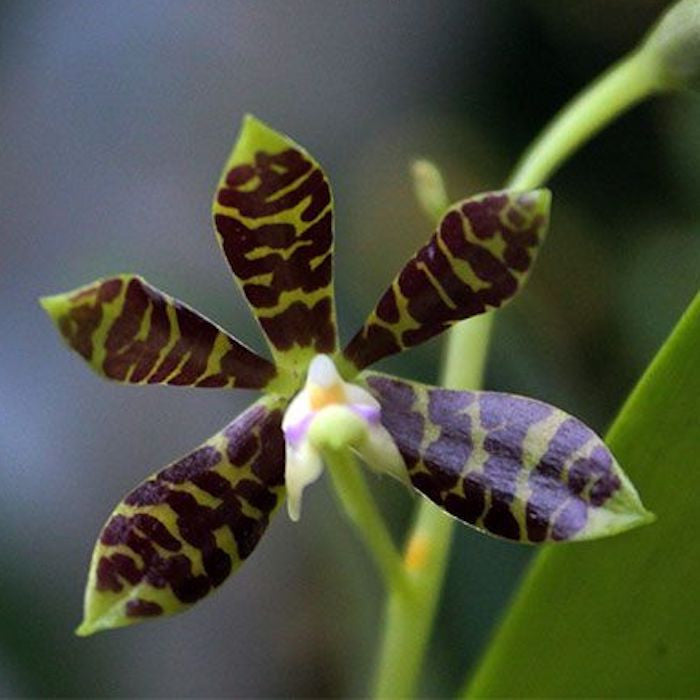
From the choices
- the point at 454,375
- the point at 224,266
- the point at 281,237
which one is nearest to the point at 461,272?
the point at 281,237

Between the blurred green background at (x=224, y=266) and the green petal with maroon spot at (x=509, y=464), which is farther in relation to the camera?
the blurred green background at (x=224, y=266)

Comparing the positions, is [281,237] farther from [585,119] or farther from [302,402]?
[585,119]

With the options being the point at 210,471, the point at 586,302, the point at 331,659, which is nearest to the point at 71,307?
the point at 210,471

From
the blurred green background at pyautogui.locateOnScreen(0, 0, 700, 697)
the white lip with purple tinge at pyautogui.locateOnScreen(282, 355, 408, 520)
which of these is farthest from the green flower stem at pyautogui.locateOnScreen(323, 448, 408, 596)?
the blurred green background at pyautogui.locateOnScreen(0, 0, 700, 697)

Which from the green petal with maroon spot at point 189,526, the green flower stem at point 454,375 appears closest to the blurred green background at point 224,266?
the green flower stem at point 454,375

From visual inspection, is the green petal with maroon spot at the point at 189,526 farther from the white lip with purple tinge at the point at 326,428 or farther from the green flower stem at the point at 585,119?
the green flower stem at the point at 585,119

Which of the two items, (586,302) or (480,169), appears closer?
(586,302)

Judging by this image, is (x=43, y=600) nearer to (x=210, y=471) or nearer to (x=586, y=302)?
(x=210, y=471)
